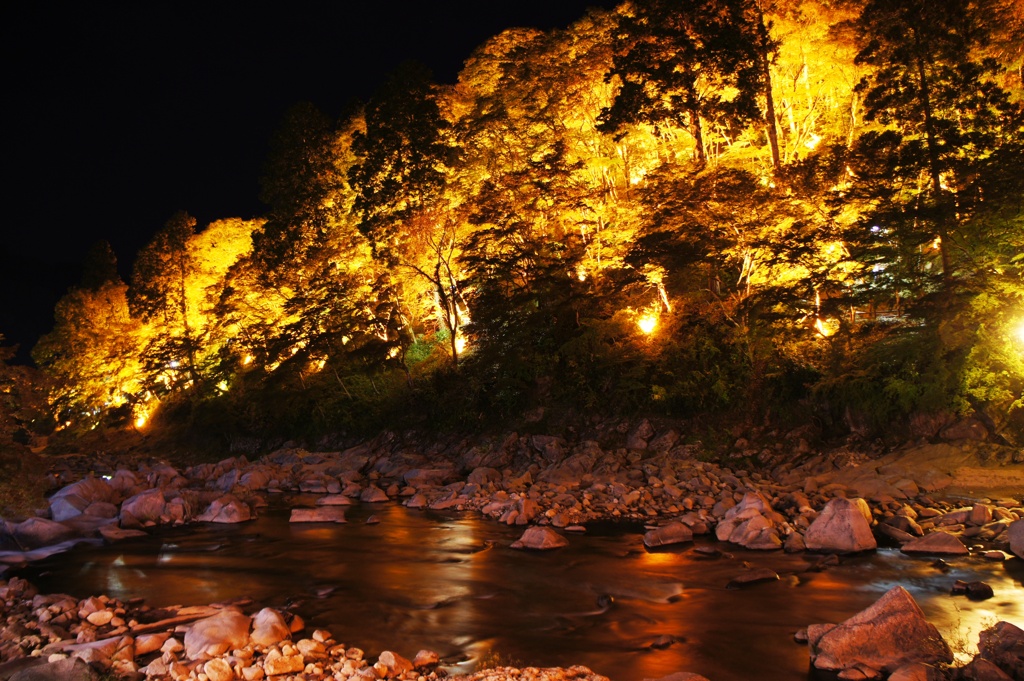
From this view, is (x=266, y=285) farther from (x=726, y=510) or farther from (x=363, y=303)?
(x=726, y=510)

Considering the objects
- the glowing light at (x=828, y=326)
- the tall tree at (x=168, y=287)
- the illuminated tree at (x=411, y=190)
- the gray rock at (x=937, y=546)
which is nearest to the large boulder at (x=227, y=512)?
the illuminated tree at (x=411, y=190)

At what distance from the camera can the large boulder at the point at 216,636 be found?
7510mm

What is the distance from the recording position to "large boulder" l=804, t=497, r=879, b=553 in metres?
10.8

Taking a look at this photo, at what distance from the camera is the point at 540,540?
1255cm

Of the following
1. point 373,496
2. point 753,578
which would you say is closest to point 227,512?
point 373,496

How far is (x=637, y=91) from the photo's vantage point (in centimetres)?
2039

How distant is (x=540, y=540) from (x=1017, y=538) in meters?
7.36

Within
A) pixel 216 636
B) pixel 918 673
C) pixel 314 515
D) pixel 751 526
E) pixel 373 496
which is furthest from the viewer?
pixel 373 496

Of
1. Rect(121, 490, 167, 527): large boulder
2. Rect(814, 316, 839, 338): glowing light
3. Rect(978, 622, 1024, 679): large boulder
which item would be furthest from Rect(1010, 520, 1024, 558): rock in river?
Rect(121, 490, 167, 527): large boulder

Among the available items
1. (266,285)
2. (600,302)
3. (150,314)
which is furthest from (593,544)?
(150,314)

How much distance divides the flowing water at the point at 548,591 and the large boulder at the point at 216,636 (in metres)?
1.32

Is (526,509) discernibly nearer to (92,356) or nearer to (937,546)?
(937,546)

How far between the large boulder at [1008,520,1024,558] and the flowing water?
23cm

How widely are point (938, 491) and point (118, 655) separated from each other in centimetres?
1361
